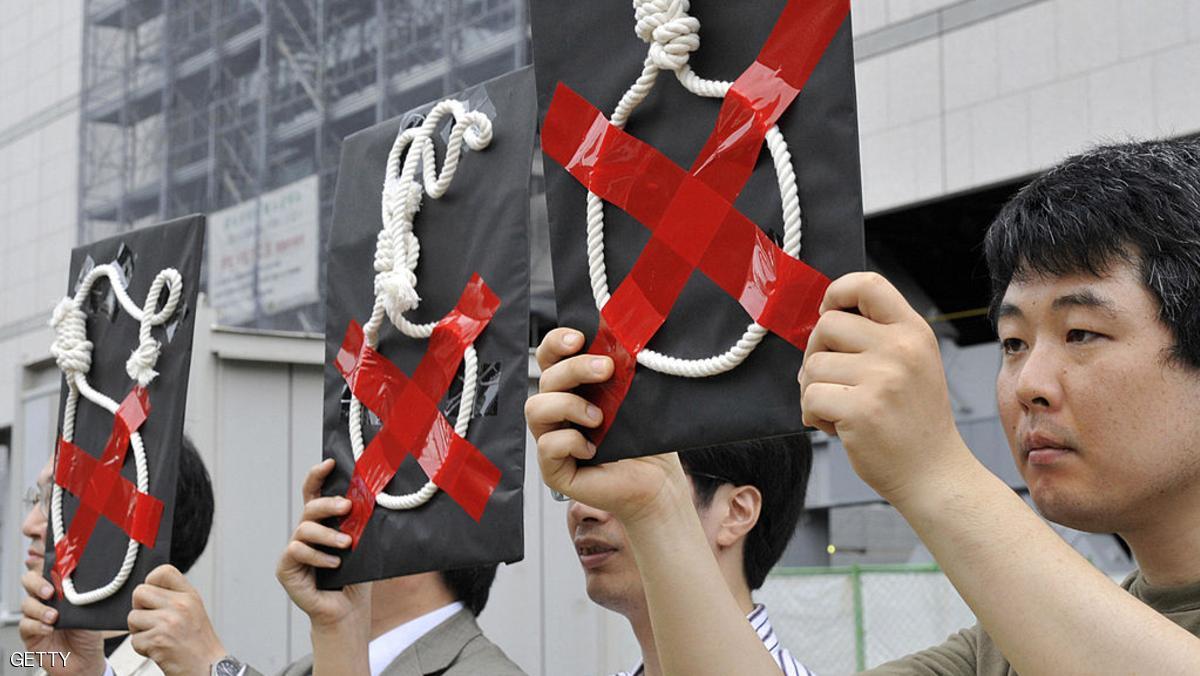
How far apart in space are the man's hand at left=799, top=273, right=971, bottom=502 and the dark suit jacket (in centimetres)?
139

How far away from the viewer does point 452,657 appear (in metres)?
2.39

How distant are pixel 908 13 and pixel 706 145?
7419mm

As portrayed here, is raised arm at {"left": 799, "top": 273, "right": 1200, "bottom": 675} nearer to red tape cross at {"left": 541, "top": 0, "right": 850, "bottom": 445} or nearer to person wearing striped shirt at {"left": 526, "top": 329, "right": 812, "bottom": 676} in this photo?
red tape cross at {"left": 541, "top": 0, "right": 850, "bottom": 445}

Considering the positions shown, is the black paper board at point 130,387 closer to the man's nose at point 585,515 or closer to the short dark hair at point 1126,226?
the man's nose at point 585,515

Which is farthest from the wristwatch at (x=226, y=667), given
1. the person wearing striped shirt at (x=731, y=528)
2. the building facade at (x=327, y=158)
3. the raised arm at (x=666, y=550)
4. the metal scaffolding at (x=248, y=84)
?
the metal scaffolding at (x=248, y=84)

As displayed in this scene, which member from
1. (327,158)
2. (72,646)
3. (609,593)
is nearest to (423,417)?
(609,593)

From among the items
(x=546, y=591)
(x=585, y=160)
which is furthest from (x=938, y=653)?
(x=546, y=591)

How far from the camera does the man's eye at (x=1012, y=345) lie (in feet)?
4.49

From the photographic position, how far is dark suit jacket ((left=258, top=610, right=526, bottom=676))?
2348 millimetres

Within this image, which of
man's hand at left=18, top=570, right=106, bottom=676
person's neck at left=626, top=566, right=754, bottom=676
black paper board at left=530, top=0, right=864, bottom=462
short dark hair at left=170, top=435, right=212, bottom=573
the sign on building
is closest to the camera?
black paper board at left=530, top=0, right=864, bottom=462

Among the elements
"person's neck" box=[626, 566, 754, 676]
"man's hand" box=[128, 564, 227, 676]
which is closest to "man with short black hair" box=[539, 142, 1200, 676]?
"person's neck" box=[626, 566, 754, 676]

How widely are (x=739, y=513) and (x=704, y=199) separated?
1.02 m

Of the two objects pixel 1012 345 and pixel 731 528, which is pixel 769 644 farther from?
pixel 1012 345

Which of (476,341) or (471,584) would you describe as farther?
(471,584)
